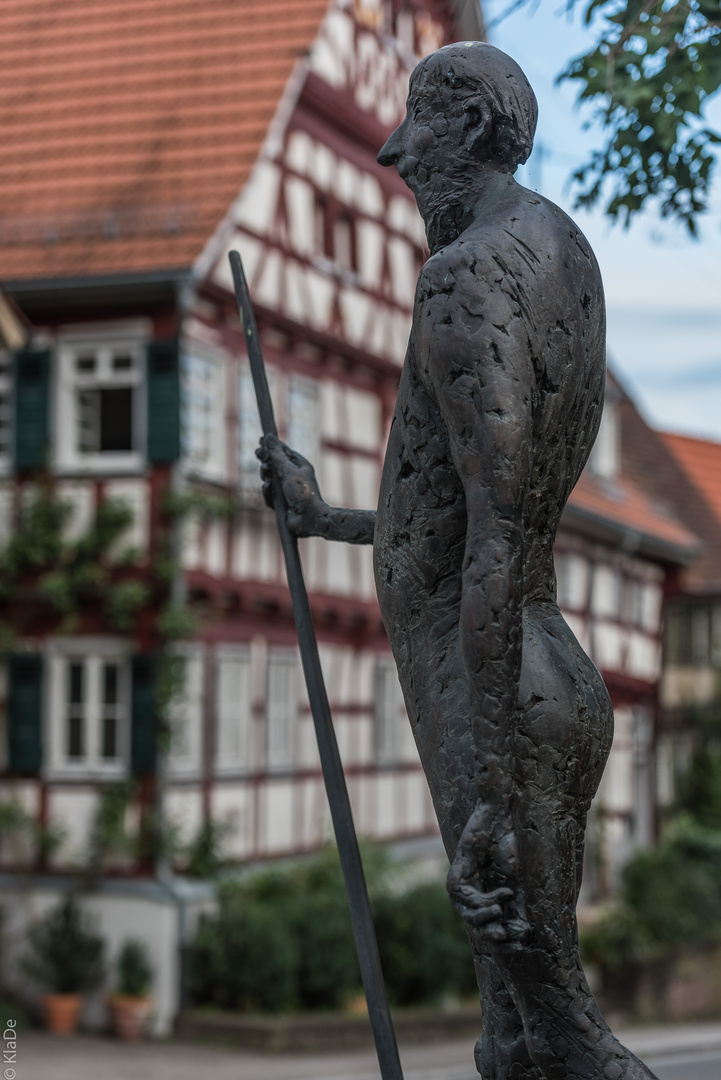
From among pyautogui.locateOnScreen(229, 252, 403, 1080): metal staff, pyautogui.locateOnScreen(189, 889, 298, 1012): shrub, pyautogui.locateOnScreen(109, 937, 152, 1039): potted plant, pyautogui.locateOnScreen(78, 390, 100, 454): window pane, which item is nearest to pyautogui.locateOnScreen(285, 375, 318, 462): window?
pyautogui.locateOnScreen(78, 390, 100, 454): window pane

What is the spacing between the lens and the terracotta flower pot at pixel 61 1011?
13414 millimetres

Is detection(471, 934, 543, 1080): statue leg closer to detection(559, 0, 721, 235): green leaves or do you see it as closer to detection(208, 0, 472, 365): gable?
detection(559, 0, 721, 235): green leaves

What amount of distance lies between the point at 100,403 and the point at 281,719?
3698 mm

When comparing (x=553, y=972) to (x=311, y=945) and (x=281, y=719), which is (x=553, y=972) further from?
(x=281, y=719)

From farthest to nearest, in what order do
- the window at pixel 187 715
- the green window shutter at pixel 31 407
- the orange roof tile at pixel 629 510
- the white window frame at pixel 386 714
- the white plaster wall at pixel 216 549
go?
the orange roof tile at pixel 629 510
the white window frame at pixel 386 714
the white plaster wall at pixel 216 549
the green window shutter at pixel 31 407
the window at pixel 187 715

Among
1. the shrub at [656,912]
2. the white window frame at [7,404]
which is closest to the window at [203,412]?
the white window frame at [7,404]

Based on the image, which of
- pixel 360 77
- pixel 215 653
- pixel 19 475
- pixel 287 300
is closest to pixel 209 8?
pixel 360 77

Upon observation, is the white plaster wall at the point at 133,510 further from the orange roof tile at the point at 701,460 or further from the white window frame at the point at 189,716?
the orange roof tile at the point at 701,460

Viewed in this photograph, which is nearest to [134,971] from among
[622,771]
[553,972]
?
[553,972]

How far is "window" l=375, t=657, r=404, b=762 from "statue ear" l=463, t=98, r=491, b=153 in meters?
14.8

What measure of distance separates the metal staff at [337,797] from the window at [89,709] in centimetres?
1103

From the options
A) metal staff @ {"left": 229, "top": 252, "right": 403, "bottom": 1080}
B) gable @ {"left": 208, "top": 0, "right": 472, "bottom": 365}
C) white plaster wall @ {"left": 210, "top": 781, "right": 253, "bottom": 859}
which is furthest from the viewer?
gable @ {"left": 208, "top": 0, "right": 472, "bottom": 365}

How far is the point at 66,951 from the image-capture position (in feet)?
44.2

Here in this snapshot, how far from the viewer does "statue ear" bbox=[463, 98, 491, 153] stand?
260 centimetres
